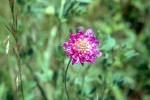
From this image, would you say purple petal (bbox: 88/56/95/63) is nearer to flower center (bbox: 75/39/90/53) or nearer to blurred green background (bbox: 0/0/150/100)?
flower center (bbox: 75/39/90/53)

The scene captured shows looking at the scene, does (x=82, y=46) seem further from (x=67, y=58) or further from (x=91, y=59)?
(x=67, y=58)

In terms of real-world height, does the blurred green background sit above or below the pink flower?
below

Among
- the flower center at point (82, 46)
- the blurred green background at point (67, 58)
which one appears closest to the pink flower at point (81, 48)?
the flower center at point (82, 46)

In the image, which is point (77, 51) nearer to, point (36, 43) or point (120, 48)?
point (120, 48)

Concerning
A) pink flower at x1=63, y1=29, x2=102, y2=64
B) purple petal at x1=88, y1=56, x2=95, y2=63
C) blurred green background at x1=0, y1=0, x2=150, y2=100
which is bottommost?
blurred green background at x1=0, y1=0, x2=150, y2=100

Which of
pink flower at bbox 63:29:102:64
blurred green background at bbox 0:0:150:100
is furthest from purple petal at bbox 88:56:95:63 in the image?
blurred green background at bbox 0:0:150:100

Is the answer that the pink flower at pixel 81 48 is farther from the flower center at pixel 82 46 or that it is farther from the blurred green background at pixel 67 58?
the blurred green background at pixel 67 58
